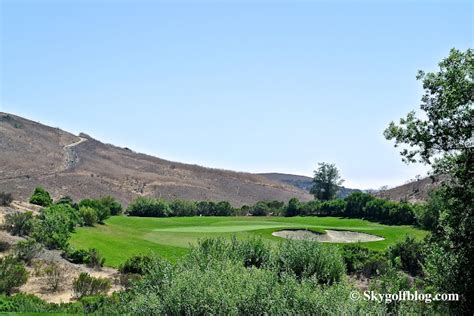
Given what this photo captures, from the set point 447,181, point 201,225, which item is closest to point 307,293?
point 447,181

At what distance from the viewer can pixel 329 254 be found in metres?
17.2

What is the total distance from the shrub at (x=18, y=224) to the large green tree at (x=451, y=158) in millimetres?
28551

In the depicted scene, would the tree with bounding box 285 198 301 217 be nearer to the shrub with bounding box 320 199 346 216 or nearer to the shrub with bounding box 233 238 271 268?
the shrub with bounding box 320 199 346 216

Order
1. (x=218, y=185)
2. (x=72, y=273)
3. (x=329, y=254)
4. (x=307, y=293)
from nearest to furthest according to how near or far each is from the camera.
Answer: (x=307, y=293) < (x=329, y=254) < (x=72, y=273) < (x=218, y=185)

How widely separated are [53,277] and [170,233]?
26599mm

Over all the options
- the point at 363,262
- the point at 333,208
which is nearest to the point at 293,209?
the point at 333,208

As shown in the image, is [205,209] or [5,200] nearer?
[5,200]

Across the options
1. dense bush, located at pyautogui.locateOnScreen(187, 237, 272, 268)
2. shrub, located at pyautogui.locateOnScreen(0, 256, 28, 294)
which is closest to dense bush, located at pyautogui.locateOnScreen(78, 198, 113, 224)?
shrub, located at pyautogui.locateOnScreen(0, 256, 28, 294)

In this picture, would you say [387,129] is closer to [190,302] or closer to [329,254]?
[329,254]

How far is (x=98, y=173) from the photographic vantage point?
107438 millimetres

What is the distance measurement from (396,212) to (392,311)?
172 feet

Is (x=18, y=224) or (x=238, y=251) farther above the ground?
(x=238, y=251)

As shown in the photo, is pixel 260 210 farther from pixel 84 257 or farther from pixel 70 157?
pixel 84 257

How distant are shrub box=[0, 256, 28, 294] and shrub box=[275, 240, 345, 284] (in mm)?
15841
